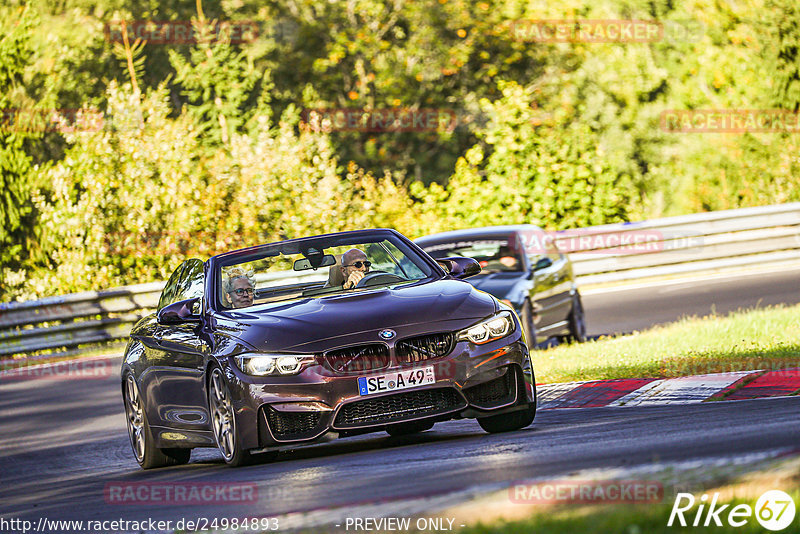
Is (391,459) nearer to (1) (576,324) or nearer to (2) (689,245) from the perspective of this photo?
(1) (576,324)

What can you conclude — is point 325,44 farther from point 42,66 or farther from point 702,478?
point 702,478

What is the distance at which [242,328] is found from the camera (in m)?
8.93

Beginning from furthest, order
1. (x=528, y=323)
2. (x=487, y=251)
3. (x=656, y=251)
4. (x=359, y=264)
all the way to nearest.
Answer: (x=656, y=251), (x=487, y=251), (x=528, y=323), (x=359, y=264)

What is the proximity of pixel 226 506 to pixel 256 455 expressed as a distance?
209cm

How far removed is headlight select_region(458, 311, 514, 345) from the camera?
28.5 feet

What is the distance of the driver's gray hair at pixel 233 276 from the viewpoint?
9.92 meters

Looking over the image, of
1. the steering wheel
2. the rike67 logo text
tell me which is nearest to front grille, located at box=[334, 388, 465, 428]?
the steering wheel

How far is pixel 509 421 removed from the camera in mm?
9250

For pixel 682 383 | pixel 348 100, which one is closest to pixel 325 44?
pixel 348 100

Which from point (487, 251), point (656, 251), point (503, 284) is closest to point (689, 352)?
point (503, 284)

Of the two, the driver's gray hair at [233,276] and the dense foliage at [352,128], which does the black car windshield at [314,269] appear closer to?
the driver's gray hair at [233,276]

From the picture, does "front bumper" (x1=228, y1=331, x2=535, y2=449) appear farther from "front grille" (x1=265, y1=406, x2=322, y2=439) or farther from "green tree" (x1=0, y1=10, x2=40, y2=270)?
"green tree" (x1=0, y1=10, x2=40, y2=270)

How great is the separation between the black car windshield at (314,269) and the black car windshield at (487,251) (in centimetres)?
636

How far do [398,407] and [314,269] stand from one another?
181 centimetres
